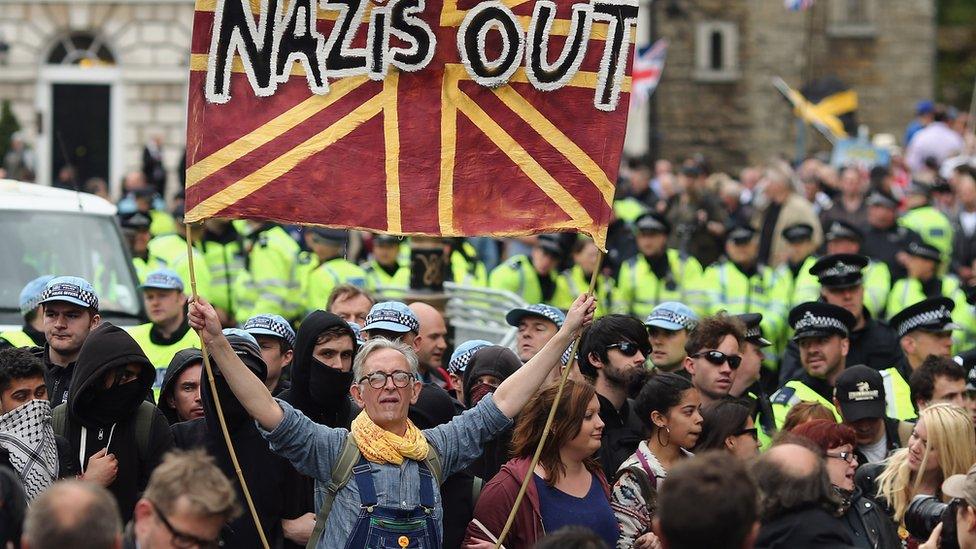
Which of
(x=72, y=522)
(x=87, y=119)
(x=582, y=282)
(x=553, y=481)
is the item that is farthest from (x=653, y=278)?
(x=87, y=119)

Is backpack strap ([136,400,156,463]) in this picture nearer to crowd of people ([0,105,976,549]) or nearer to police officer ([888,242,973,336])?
crowd of people ([0,105,976,549])

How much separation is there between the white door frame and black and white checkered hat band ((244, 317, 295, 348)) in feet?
97.3

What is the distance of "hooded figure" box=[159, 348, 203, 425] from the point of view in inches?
308

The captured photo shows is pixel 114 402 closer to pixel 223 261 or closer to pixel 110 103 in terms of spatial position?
pixel 223 261

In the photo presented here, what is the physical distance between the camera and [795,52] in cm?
4666

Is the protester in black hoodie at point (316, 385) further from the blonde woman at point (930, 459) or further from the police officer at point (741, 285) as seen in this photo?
the police officer at point (741, 285)

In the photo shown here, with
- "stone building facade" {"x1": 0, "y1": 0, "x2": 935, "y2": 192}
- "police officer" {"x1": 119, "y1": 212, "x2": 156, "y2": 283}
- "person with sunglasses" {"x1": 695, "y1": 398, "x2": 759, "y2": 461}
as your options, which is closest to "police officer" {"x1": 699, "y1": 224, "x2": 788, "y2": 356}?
"police officer" {"x1": 119, "y1": 212, "x2": 156, "y2": 283}

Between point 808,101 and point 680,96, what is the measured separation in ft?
38.4

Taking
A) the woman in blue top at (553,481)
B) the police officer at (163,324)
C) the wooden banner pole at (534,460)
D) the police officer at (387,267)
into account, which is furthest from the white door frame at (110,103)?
the wooden banner pole at (534,460)

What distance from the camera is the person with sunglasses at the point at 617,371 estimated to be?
26.8ft

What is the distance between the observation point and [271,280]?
14.2 meters

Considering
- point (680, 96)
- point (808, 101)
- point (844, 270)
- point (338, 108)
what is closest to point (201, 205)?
point (338, 108)

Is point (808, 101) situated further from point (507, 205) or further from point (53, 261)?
point (507, 205)

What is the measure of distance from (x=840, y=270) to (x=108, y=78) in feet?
95.2
